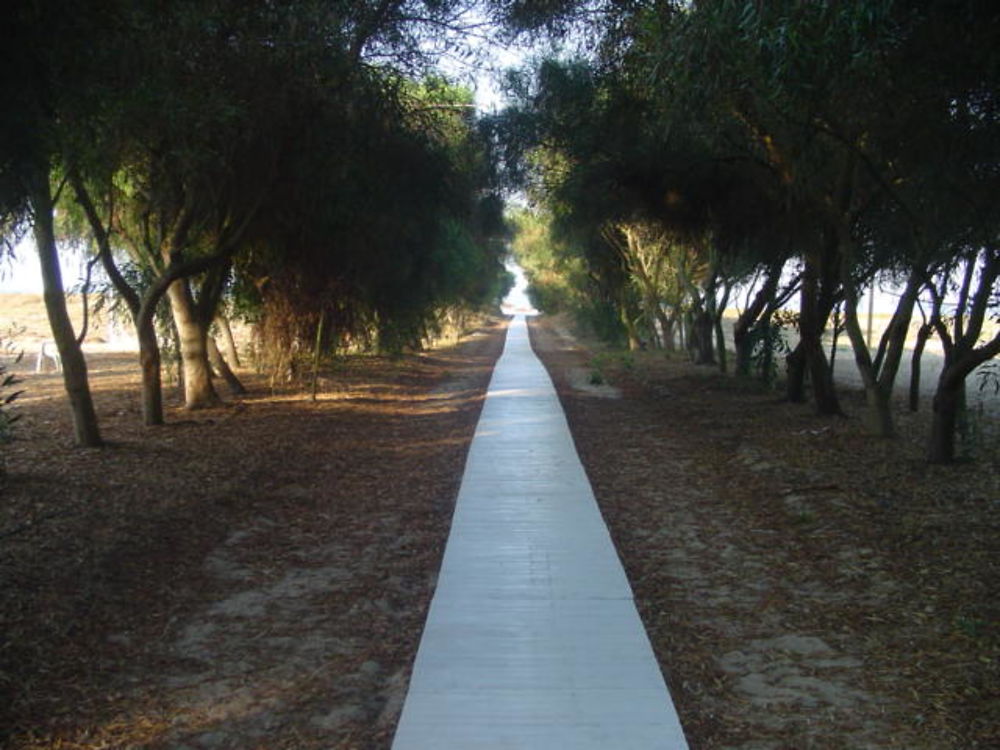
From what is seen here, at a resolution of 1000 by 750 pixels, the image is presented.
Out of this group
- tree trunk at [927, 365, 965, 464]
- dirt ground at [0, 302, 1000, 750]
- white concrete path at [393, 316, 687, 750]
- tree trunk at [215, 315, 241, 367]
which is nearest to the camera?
white concrete path at [393, 316, 687, 750]

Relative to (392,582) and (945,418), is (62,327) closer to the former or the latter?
(392,582)

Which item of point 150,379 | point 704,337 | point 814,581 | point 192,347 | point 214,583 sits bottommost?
point 814,581

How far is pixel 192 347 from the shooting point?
1430 cm

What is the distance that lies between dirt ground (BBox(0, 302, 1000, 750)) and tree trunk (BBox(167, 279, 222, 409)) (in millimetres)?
2150

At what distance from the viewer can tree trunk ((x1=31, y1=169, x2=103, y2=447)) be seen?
939 centimetres

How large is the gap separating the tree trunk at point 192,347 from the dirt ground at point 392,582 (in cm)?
215

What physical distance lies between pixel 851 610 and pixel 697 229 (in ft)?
37.6

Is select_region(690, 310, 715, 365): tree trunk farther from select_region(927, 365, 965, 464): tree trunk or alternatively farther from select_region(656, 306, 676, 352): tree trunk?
select_region(927, 365, 965, 464): tree trunk

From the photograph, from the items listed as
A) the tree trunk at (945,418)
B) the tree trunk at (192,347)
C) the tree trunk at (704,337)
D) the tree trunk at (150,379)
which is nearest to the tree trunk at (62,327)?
the tree trunk at (150,379)

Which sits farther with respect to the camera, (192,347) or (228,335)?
(228,335)

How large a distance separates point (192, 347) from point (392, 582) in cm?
894

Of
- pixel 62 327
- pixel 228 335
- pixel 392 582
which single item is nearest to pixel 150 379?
pixel 62 327

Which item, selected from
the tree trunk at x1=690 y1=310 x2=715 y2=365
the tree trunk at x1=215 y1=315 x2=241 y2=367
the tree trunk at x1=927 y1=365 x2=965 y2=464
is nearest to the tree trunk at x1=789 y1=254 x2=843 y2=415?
the tree trunk at x1=927 y1=365 x2=965 y2=464

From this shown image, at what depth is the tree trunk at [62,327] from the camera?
9.39 meters
